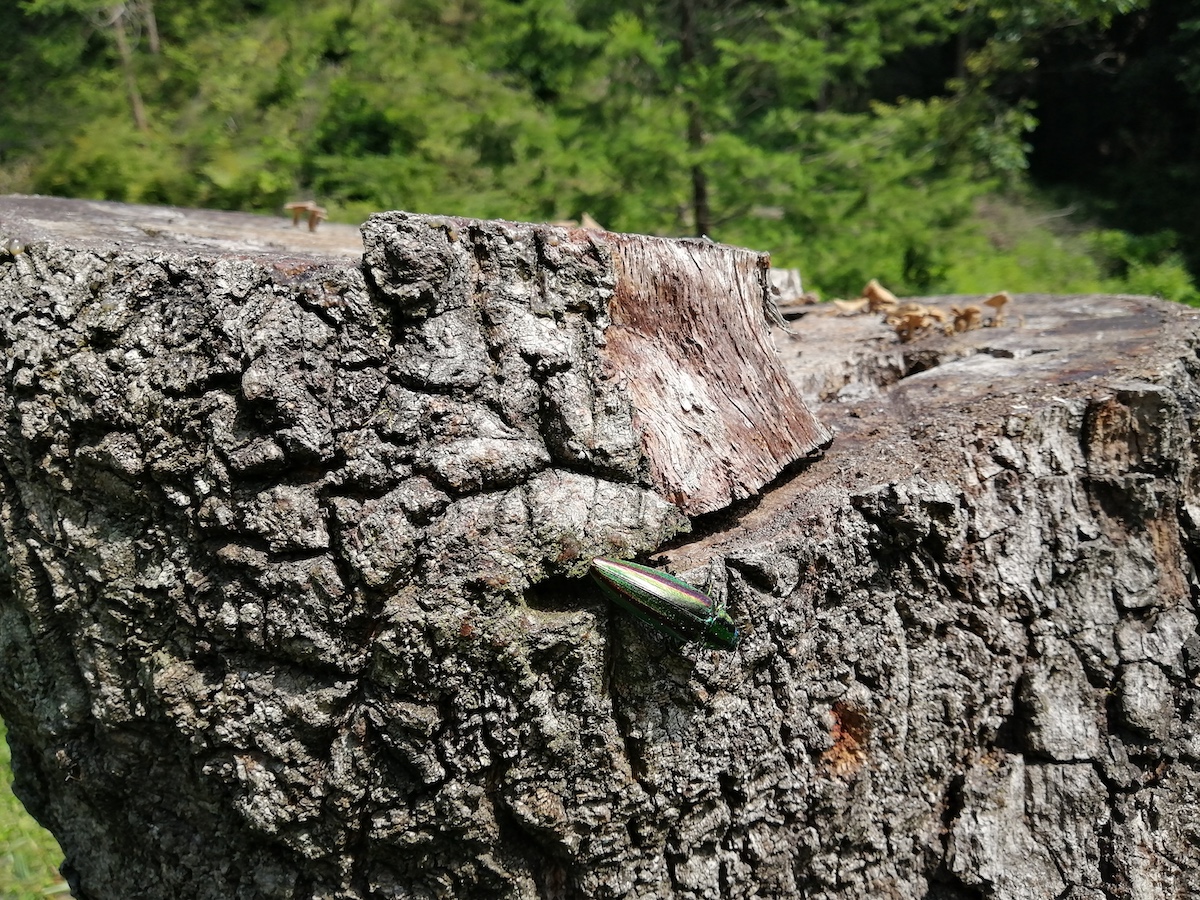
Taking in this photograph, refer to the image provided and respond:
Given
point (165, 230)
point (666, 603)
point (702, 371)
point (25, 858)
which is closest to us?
point (666, 603)

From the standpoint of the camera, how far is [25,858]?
315cm

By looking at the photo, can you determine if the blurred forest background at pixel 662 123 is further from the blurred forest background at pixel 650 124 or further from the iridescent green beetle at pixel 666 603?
the iridescent green beetle at pixel 666 603

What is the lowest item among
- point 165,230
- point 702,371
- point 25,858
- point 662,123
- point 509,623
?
point 25,858

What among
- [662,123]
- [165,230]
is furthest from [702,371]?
[662,123]

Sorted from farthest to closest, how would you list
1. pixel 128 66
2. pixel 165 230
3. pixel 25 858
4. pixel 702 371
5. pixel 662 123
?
pixel 128 66, pixel 662 123, pixel 25 858, pixel 165 230, pixel 702 371

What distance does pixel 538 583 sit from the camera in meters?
1.51

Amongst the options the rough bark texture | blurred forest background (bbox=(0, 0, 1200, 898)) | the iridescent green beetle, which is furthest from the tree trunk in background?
the iridescent green beetle

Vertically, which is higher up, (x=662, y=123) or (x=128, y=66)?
(x=128, y=66)

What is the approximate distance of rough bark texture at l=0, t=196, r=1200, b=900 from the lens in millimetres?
1495

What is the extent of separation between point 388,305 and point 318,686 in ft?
2.23

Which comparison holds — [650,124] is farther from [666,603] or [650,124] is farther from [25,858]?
[25,858]

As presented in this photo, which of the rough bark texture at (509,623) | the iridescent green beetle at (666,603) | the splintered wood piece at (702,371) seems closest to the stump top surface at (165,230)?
the rough bark texture at (509,623)

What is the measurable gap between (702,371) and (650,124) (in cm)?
451

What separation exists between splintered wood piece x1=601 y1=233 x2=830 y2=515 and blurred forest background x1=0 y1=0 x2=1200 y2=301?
156 inches
